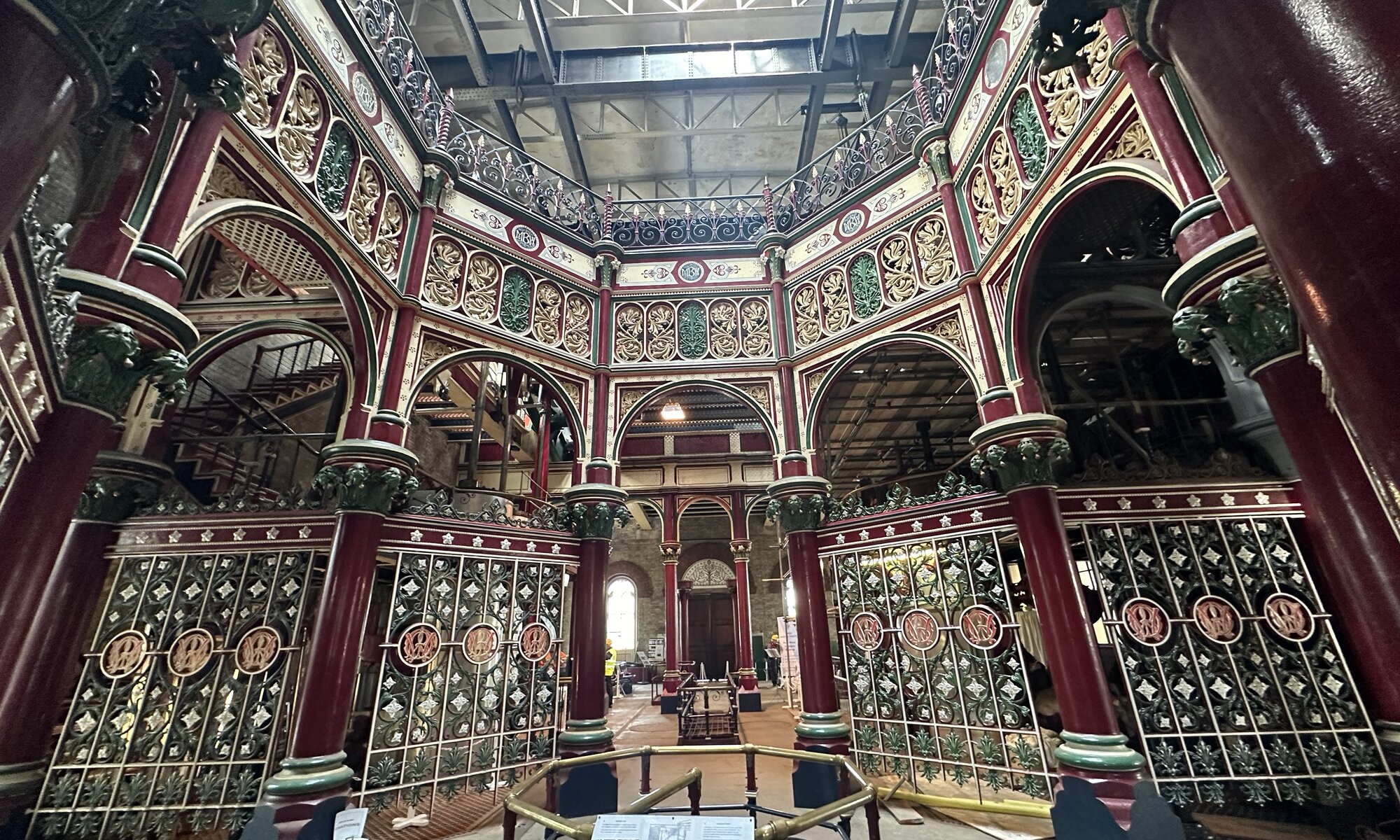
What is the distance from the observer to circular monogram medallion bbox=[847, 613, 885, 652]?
6.71 m

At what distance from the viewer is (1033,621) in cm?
899

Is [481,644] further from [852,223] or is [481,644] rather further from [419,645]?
[852,223]

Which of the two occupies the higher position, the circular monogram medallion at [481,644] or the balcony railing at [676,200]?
the balcony railing at [676,200]

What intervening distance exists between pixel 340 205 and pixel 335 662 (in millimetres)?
4718

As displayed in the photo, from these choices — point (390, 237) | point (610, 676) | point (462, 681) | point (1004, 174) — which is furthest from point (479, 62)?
point (610, 676)

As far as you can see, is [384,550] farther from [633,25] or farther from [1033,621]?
[633,25]

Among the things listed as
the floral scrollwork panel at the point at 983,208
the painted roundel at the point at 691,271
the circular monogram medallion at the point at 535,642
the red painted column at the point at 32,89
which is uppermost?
the painted roundel at the point at 691,271

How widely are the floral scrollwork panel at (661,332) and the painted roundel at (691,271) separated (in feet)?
1.90

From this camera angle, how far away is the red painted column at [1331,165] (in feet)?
3.17

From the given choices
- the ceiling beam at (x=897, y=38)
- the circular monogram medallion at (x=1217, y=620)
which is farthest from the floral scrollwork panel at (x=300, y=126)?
the circular monogram medallion at (x=1217, y=620)

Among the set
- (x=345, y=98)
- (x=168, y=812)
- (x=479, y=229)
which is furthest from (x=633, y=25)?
(x=168, y=812)

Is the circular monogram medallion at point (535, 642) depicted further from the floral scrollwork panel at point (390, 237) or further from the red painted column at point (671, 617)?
the red painted column at point (671, 617)

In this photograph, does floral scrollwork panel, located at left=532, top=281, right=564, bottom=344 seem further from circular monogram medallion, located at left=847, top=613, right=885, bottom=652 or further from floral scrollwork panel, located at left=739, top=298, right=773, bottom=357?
circular monogram medallion, located at left=847, top=613, right=885, bottom=652

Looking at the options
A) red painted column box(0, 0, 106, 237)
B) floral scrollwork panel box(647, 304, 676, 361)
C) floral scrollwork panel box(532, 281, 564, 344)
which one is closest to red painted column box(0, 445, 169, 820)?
red painted column box(0, 0, 106, 237)
